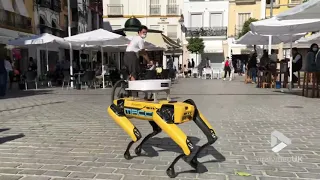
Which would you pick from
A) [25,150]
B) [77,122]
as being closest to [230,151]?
[25,150]

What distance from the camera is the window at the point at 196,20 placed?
3725cm

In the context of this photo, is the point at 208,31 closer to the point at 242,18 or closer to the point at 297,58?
the point at 242,18

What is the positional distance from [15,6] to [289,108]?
18882mm

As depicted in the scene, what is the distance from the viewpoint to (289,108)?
812cm

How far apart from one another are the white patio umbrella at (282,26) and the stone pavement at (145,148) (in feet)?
12.3

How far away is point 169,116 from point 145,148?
1.51m

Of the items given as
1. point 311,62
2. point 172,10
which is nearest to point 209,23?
point 172,10

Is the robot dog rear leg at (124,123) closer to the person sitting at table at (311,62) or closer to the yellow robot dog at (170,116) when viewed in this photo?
the yellow robot dog at (170,116)

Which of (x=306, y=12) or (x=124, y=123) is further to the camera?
(x=306, y=12)

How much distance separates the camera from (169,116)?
3.24 m

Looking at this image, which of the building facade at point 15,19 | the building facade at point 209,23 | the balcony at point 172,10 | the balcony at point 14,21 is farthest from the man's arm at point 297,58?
the balcony at point 172,10

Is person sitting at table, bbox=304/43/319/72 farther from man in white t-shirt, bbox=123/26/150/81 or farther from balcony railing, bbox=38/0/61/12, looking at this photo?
balcony railing, bbox=38/0/61/12

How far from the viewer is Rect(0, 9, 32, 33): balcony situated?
2011cm

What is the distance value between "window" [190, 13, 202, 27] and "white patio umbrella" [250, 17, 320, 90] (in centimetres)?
2611
